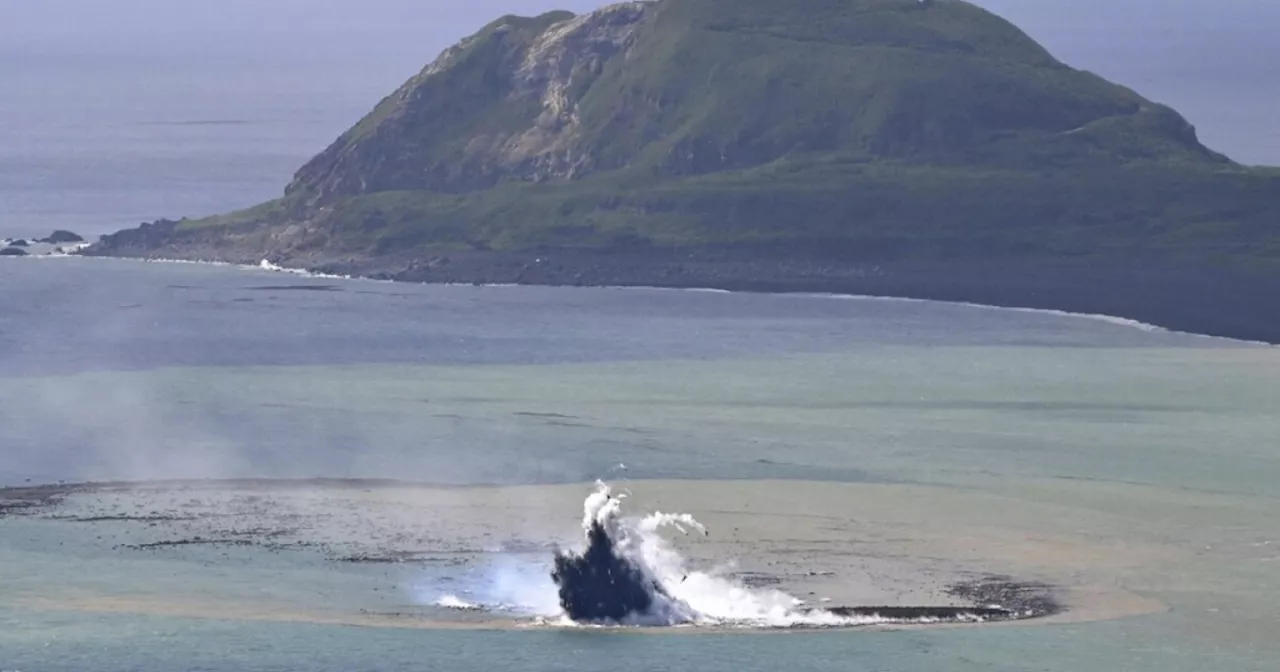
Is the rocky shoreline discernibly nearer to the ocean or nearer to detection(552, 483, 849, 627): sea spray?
the ocean

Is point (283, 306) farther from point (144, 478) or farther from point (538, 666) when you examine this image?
point (538, 666)

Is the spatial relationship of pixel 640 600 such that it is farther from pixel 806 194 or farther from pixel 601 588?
pixel 806 194

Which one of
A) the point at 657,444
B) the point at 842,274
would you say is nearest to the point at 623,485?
the point at 657,444

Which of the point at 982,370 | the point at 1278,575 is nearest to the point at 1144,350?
the point at 982,370

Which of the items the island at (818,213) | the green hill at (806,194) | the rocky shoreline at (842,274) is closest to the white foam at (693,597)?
the rocky shoreline at (842,274)

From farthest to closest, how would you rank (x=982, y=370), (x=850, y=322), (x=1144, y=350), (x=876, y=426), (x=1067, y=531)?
(x=850, y=322) → (x=1144, y=350) → (x=982, y=370) → (x=876, y=426) → (x=1067, y=531)

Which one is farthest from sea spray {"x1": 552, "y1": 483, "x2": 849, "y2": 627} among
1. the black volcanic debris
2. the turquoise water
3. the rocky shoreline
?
the rocky shoreline
